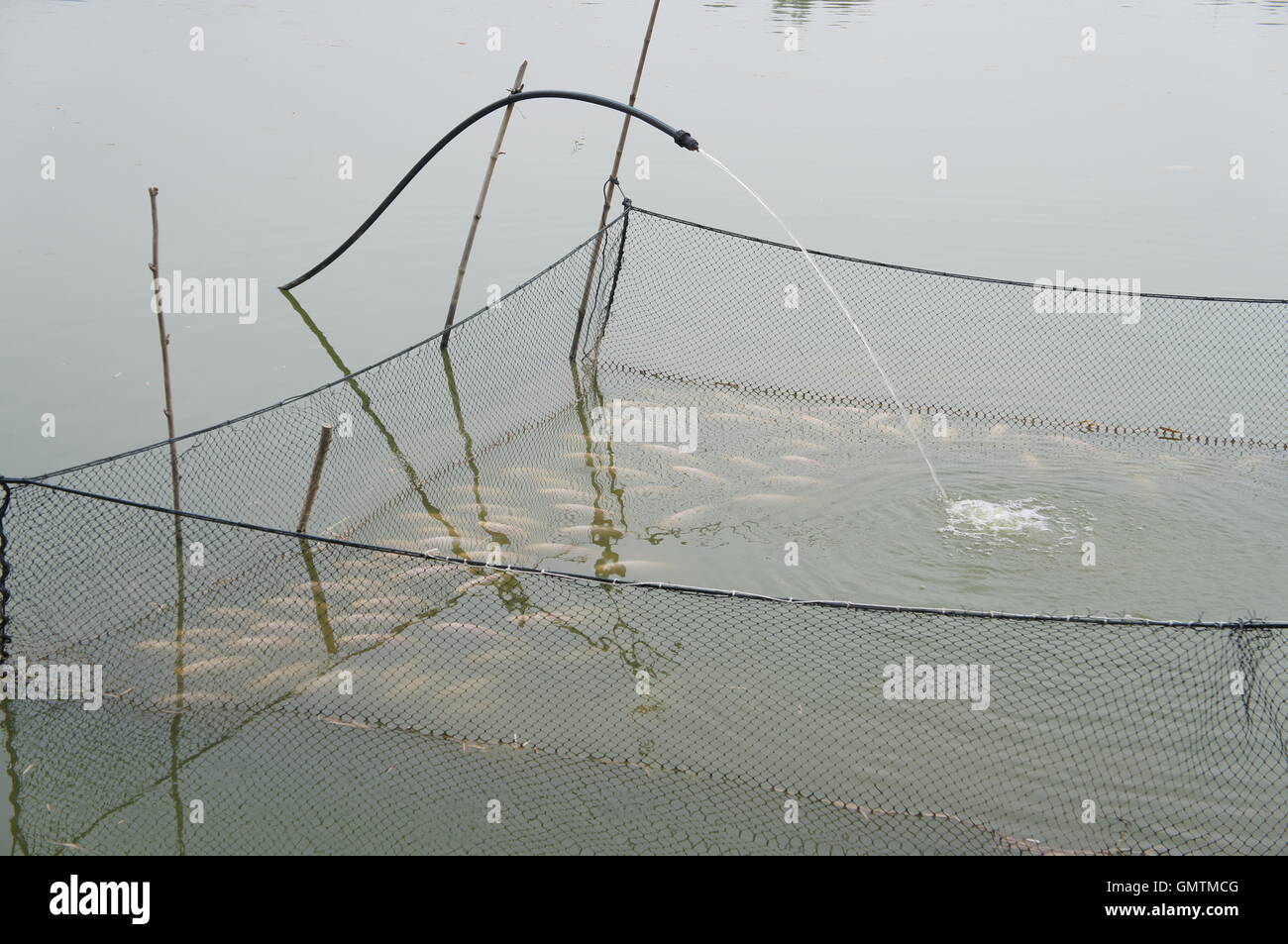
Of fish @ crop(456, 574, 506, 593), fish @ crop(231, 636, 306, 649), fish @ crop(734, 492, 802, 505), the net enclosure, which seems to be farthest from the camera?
fish @ crop(734, 492, 802, 505)

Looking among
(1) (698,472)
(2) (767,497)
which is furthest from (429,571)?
(2) (767,497)

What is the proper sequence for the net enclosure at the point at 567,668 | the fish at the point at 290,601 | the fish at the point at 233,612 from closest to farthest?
1. the net enclosure at the point at 567,668
2. the fish at the point at 233,612
3. the fish at the point at 290,601

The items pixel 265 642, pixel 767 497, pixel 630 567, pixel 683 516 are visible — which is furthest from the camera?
pixel 767 497

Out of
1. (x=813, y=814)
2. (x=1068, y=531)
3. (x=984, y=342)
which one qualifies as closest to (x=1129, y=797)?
(x=813, y=814)

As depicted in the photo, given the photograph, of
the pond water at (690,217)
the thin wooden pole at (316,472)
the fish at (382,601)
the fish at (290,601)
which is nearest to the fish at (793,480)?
the pond water at (690,217)

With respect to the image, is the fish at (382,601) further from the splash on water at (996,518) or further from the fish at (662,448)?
the splash on water at (996,518)

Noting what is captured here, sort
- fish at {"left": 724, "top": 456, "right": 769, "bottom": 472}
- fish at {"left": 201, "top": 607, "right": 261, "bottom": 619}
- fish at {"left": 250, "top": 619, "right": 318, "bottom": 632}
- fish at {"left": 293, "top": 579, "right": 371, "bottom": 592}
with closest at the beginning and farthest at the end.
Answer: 1. fish at {"left": 250, "top": 619, "right": 318, "bottom": 632}
2. fish at {"left": 201, "top": 607, "right": 261, "bottom": 619}
3. fish at {"left": 293, "top": 579, "right": 371, "bottom": 592}
4. fish at {"left": 724, "top": 456, "right": 769, "bottom": 472}

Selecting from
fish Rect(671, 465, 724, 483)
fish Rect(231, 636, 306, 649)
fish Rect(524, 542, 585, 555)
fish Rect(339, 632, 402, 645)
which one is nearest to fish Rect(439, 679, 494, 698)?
fish Rect(339, 632, 402, 645)

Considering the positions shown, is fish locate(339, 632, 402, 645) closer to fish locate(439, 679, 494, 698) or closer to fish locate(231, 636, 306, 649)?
fish locate(231, 636, 306, 649)

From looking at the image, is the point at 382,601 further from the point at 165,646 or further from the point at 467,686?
the point at 165,646
